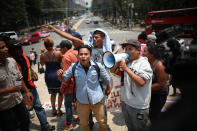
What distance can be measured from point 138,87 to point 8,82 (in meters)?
1.87

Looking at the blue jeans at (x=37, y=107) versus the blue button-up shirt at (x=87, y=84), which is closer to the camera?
the blue button-up shirt at (x=87, y=84)

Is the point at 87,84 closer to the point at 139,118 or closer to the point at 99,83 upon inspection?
the point at 99,83

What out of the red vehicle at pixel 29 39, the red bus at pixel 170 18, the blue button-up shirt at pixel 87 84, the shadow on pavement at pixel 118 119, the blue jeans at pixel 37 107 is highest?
the red bus at pixel 170 18

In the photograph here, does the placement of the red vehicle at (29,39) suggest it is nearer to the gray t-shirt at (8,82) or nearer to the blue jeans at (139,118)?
the gray t-shirt at (8,82)

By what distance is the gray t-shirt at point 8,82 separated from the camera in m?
2.03

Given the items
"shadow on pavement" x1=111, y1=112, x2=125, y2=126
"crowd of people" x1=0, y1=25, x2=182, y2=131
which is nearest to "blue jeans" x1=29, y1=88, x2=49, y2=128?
"crowd of people" x1=0, y1=25, x2=182, y2=131

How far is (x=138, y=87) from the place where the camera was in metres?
1.89

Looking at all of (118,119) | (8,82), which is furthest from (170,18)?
(8,82)

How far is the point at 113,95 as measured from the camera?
2.73 metres

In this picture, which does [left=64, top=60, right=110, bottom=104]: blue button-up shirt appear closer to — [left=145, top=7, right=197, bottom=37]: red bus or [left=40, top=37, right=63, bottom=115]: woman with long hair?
[left=40, top=37, right=63, bottom=115]: woman with long hair

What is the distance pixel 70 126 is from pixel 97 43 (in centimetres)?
181

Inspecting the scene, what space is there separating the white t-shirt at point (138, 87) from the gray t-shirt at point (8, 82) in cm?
168

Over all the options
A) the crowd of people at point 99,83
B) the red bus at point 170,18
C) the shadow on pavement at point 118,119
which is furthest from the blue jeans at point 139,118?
the red bus at point 170,18

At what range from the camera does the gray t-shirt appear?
6.67 ft
